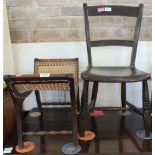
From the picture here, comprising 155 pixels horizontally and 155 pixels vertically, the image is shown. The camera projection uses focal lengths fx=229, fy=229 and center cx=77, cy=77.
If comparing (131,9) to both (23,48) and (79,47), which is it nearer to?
(79,47)

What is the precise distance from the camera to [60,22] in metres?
1.77

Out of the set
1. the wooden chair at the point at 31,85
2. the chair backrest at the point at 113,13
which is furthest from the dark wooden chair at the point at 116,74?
the wooden chair at the point at 31,85

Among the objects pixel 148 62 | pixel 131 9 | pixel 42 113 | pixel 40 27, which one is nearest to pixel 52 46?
pixel 40 27

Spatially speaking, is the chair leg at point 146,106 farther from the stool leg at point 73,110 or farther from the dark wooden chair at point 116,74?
the stool leg at point 73,110

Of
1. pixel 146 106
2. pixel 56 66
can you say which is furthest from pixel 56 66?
pixel 146 106

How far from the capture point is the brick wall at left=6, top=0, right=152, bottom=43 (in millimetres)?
1740

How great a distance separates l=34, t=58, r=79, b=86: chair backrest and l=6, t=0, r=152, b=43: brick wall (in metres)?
0.20

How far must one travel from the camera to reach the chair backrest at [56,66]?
167 cm

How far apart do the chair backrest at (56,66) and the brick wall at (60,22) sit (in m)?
0.20

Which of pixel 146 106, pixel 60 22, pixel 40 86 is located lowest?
pixel 146 106

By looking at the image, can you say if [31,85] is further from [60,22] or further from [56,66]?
[60,22]

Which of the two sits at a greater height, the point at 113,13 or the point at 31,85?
the point at 113,13

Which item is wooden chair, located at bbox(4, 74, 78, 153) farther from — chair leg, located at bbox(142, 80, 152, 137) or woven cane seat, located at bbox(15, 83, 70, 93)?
chair leg, located at bbox(142, 80, 152, 137)

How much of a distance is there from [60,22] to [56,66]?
0.35 meters
